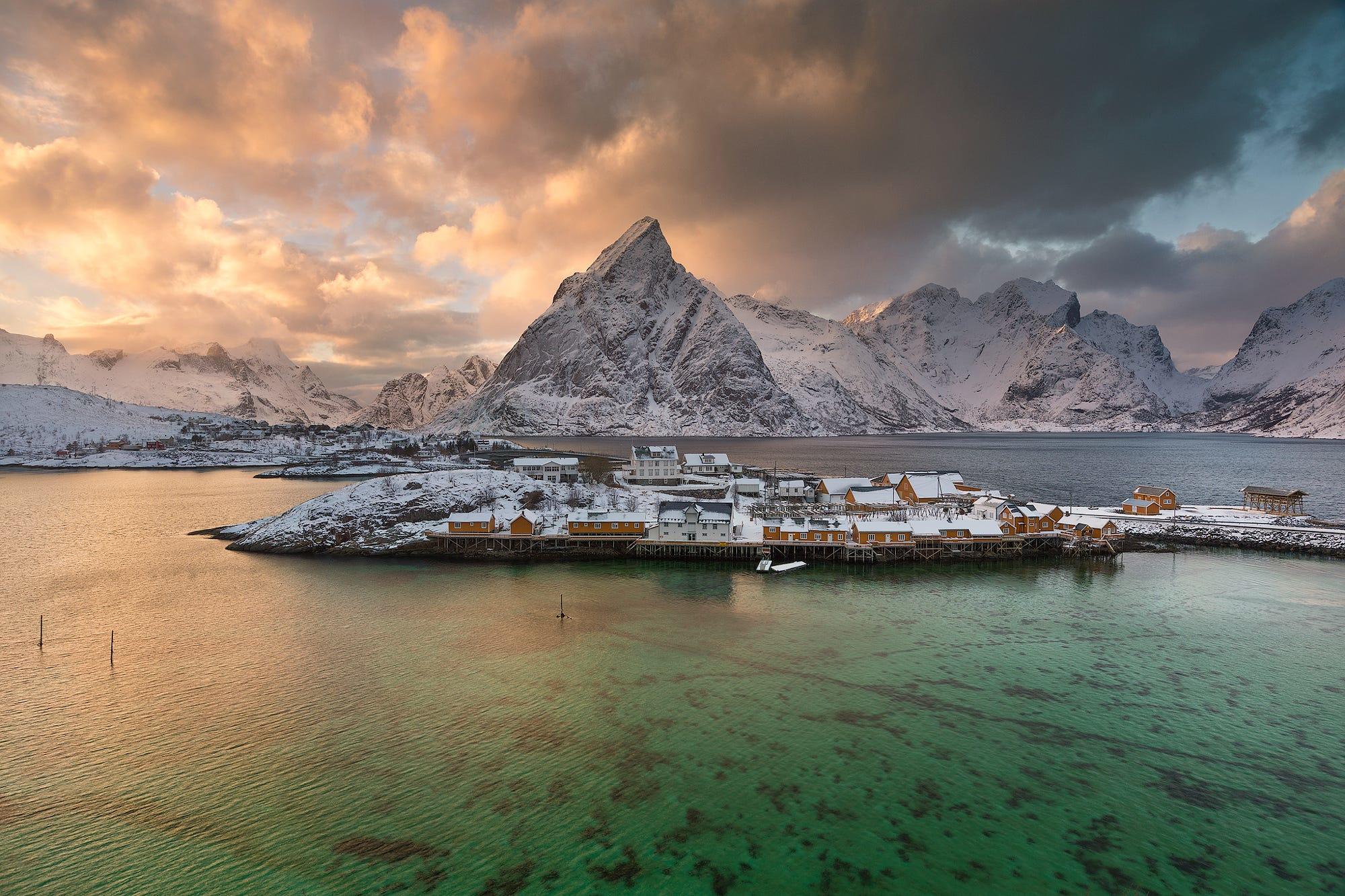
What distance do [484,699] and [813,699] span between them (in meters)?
16.6

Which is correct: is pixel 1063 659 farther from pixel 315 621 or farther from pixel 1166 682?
pixel 315 621

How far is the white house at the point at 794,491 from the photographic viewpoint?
89188 mm

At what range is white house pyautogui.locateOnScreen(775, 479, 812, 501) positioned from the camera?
3511 inches

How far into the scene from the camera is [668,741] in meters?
25.0

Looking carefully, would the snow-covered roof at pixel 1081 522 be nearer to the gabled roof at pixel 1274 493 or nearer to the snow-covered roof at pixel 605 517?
the gabled roof at pixel 1274 493

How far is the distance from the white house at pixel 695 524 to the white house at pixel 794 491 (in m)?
27.3

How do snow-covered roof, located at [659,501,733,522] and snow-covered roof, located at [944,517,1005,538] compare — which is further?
snow-covered roof, located at [659,501,733,522]

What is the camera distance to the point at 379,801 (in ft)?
68.6

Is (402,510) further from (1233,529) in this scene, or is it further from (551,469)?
(1233,529)

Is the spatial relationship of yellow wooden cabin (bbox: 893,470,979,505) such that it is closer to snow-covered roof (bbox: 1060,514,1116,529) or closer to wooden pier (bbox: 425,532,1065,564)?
snow-covered roof (bbox: 1060,514,1116,529)

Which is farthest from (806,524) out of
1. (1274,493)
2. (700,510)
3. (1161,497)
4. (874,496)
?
(1274,493)

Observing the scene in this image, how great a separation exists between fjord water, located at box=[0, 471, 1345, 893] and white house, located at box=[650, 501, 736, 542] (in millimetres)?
14002

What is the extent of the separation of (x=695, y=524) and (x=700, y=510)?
6.29 ft

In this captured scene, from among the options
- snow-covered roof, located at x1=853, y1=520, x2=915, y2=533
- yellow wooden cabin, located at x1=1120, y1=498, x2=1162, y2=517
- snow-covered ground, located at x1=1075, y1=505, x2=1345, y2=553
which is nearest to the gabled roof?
snow-covered ground, located at x1=1075, y1=505, x2=1345, y2=553
